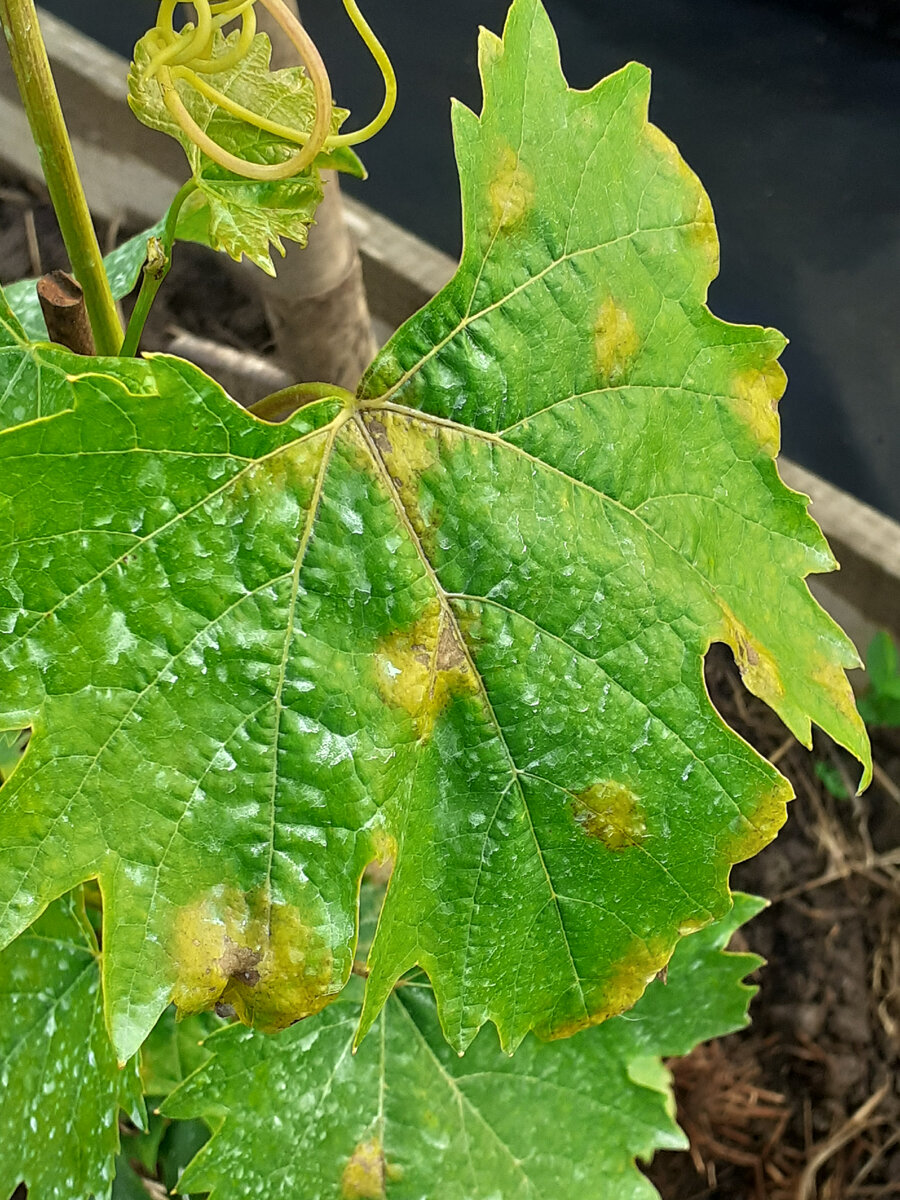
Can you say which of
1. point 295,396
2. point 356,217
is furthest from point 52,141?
point 356,217

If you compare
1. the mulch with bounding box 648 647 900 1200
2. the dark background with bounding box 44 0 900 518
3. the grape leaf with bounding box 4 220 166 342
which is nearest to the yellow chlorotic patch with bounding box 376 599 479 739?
the grape leaf with bounding box 4 220 166 342

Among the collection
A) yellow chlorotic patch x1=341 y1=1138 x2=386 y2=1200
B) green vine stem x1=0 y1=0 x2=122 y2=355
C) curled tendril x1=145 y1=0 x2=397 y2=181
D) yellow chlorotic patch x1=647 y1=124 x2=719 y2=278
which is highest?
yellow chlorotic patch x1=647 y1=124 x2=719 y2=278

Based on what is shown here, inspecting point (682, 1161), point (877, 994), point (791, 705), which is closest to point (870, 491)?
point (877, 994)

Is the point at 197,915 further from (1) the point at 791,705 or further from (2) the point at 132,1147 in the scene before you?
(2) the point at 132,1147

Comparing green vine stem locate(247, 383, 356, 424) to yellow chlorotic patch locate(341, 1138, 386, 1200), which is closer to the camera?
green vine stem locate(247, 383, 356, 424)

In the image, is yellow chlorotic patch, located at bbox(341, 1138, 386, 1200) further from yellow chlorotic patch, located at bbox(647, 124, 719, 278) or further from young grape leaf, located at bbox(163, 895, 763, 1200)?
yellow chlorotic patch, located at bbox(647, 124, 719, 278)

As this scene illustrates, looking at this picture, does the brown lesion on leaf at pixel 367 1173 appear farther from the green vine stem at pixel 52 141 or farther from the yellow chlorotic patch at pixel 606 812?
the green vine stem at pixel 52 141

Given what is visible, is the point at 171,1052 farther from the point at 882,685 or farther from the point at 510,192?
the point at 882,685
